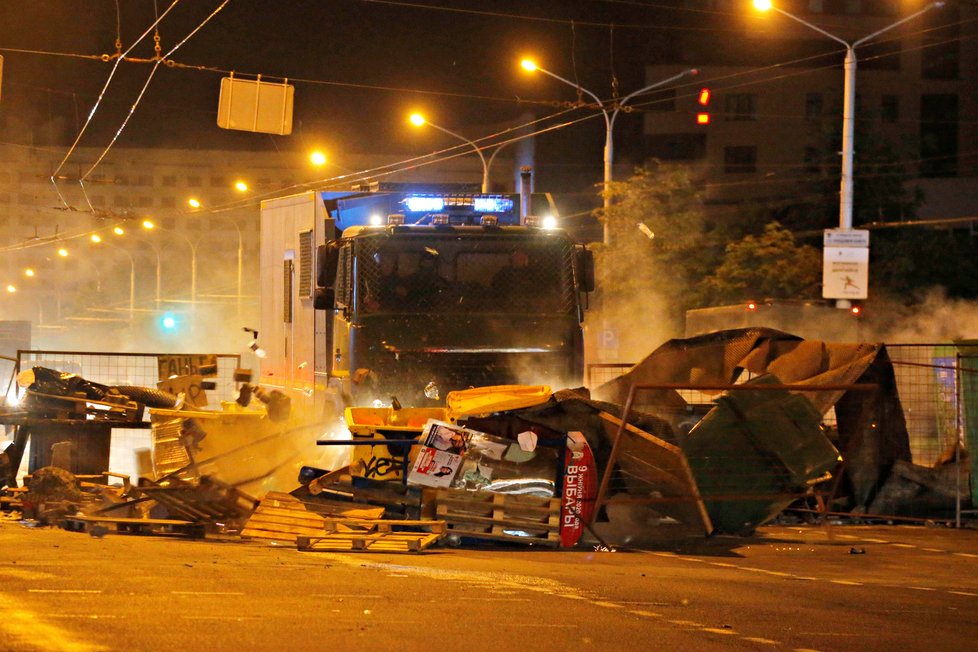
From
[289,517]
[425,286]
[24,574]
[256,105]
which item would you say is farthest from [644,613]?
[256,105]

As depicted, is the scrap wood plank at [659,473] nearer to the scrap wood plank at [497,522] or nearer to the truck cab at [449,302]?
the scrap wood plank at [497,522]

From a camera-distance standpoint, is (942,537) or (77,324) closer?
(942,537)

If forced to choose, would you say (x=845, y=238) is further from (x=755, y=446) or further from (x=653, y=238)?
(x=755, y=446)

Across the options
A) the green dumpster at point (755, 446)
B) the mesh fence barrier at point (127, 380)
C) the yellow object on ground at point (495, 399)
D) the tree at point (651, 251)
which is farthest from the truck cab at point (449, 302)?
the tree at point (651, 251)

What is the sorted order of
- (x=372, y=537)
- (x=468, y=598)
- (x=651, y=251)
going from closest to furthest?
1. (x=468, y=598)
2. (x=372, y=537)
3. (x=651, y=251)

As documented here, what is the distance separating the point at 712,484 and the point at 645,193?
24.0 metres

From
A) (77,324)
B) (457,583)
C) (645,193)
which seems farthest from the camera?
(77,324)

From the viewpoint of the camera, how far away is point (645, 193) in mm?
33750

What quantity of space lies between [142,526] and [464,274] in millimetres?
3960

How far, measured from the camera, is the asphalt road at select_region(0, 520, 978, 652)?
6.13 m

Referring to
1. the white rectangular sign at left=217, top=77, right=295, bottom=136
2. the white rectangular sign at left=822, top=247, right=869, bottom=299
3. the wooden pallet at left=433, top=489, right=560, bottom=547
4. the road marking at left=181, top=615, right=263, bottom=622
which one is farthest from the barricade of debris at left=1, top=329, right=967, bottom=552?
the white rectangular sign at left=822, top=247, right=869, bottom=299

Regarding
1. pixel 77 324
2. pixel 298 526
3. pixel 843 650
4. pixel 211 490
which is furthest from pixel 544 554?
pixel 77 324

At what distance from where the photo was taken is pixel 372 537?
31.4ft

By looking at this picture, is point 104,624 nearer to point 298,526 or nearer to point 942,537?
point 298,526
